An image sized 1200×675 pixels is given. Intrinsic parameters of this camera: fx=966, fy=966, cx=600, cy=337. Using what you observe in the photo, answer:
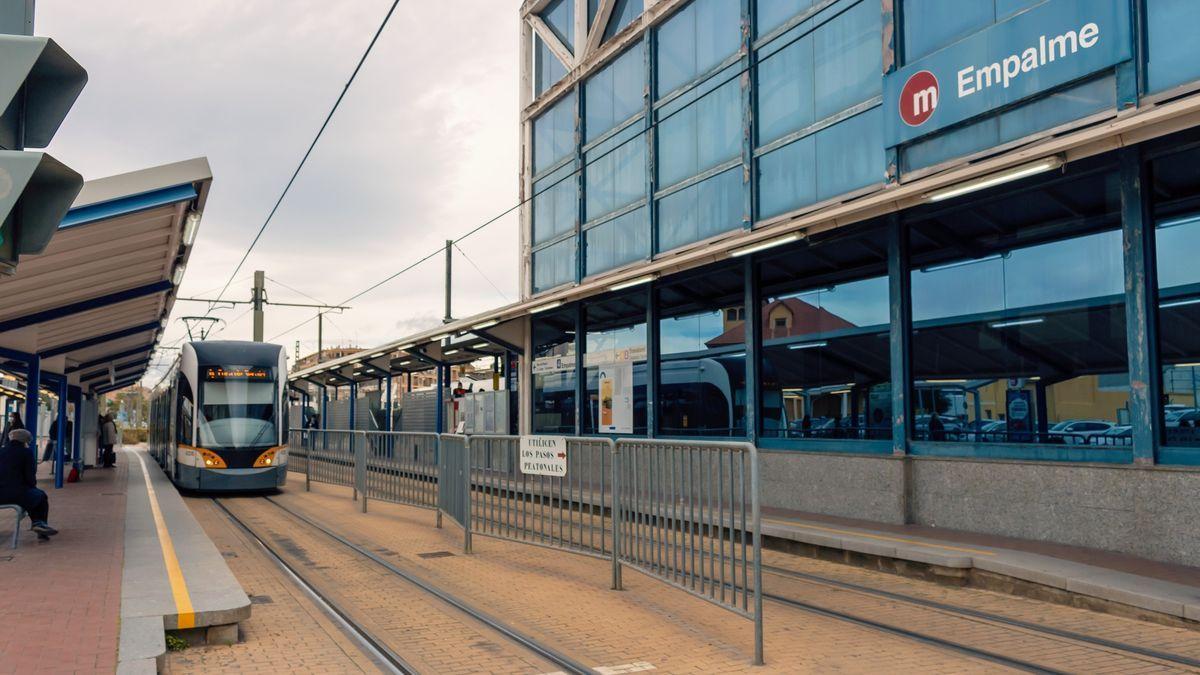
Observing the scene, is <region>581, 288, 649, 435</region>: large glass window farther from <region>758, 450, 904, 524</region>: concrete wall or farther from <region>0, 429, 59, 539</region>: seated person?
<region>0, 429, 59, 539</region>: seated person

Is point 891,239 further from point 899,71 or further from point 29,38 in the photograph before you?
point 29,38

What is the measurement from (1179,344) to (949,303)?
3.16 metres

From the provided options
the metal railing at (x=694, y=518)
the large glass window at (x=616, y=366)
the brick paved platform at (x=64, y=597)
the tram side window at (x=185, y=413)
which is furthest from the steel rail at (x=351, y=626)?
the tram side window at (x=185, y=413)

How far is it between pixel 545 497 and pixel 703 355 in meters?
7.28

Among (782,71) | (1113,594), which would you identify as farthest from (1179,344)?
(782,71)

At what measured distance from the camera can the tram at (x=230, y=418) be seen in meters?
19.7

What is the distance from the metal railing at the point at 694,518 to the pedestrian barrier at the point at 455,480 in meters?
3.28

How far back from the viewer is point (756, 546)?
21.0ft

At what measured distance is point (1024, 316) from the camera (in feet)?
37.4

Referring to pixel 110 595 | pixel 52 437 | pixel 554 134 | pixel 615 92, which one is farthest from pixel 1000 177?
pixel 52 437

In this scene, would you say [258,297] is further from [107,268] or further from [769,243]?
[769,243]

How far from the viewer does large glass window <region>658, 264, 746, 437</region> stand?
16109 millimetres

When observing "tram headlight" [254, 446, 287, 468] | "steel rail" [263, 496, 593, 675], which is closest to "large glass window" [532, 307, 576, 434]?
"tram headlight" [254, 446, 287, 468]

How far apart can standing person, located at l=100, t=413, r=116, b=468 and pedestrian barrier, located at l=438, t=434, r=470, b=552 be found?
20.3 metres
